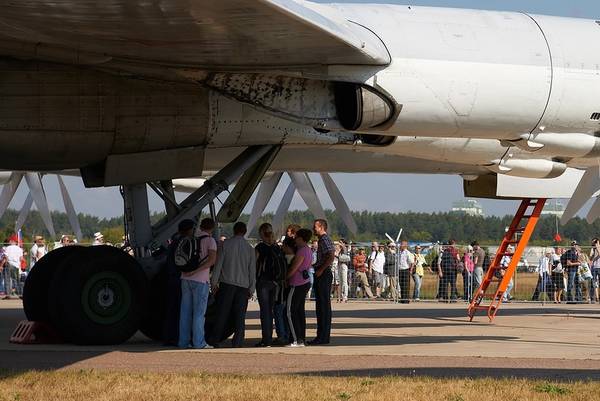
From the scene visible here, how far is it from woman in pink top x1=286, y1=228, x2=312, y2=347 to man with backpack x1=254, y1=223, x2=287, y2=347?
0.15 metres

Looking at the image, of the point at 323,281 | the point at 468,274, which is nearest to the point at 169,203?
the point at 323,281

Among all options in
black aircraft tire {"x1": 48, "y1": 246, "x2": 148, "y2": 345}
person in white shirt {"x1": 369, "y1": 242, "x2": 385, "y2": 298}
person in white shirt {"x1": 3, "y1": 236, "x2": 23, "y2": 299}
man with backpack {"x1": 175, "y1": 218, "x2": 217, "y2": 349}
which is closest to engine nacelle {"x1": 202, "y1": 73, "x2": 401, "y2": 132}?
man with backpack {"x1": 175, "y1": 218, "x2": 217, "y2": 349}

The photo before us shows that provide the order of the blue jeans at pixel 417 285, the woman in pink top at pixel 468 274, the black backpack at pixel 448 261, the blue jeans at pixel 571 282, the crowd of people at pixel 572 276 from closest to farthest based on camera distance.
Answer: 1. the black backpack at pixel 448 261
2. the woman in pink top at pixel 468 274
3. the crowd of people at pixel 572 276
4. the blue jeans at pixel 571 282
5. the blue jeans at pixel 417 285

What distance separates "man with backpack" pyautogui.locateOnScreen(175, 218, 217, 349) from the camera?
13828 mm

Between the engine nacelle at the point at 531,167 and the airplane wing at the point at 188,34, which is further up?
the airplane wing at the point at 188,34

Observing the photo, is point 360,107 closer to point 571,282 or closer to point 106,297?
point 106,297

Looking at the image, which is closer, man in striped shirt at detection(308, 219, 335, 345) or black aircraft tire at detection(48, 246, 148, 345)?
black aircraft tire at detection(48, 246, 148, 345)

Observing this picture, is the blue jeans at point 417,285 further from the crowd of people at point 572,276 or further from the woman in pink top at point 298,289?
the woman in pink top at point 298,289

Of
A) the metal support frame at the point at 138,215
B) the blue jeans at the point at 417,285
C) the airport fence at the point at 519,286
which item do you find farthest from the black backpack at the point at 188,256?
the blue jeans at the point at 417,285

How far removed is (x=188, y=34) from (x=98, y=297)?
3.93 m

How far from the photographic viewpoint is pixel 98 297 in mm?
13922

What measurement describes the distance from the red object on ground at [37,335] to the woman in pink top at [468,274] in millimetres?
15609

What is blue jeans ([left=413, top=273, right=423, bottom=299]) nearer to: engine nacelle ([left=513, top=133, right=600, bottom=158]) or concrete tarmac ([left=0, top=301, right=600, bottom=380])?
concrete tarmac ([left=0, top=301, right=600, bottom=380])

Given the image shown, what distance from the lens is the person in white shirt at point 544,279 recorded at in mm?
29656
